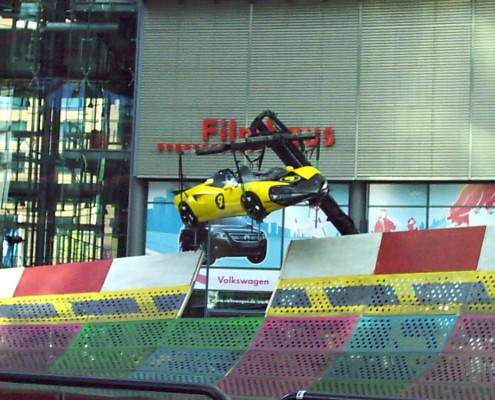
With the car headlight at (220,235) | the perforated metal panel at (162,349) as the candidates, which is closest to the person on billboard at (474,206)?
the car headlight at (220,235)

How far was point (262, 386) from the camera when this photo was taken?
663 cm

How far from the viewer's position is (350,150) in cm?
2306

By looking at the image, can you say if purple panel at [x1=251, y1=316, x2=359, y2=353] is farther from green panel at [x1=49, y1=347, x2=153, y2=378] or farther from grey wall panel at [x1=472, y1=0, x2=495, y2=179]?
grey wall panel at [x1=472, y1=0, x2=495, y2=179]

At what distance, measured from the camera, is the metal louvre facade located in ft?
73.8

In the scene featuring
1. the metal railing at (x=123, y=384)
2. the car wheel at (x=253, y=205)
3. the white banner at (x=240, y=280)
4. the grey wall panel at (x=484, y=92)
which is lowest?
the white banner at (x=240, y=280)

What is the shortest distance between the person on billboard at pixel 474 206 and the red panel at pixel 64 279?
1646cm

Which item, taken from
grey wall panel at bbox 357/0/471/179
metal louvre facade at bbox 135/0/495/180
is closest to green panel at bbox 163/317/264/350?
metal louvre facade at bbox 135/0/495/180

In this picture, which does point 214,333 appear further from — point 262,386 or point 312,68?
point 312,68

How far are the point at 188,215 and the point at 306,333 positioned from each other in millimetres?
2665

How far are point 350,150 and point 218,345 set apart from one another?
1662cm

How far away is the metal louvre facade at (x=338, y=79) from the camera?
22484 mm

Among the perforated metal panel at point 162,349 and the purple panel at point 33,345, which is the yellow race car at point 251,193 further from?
the purple panel at point 33,345

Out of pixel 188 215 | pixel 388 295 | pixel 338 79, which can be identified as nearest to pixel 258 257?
pixel 338 79

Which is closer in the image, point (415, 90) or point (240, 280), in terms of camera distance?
point (415, 90)
